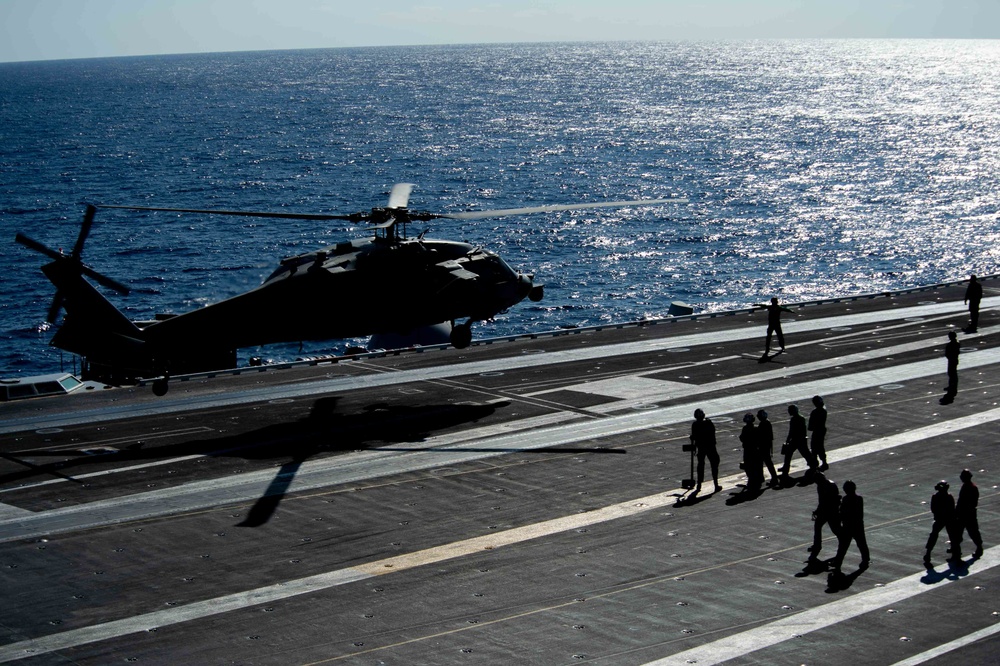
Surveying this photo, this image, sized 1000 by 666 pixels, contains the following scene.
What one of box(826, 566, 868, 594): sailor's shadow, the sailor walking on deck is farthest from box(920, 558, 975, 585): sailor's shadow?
the sailor walking on deck

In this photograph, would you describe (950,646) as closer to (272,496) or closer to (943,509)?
(943,509)

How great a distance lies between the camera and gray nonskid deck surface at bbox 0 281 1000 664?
56.5 ft

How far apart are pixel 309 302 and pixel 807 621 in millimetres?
16716

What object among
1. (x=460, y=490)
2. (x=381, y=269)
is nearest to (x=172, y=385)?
(x=381, y=269)

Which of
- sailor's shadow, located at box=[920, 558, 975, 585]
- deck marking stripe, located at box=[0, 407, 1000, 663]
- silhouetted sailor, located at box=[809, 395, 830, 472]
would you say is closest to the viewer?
deck marking stripe, located at box=[0, 407, 1000, 663]

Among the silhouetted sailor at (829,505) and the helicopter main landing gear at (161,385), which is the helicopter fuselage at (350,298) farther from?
the silhouetted sailor at (829,505)

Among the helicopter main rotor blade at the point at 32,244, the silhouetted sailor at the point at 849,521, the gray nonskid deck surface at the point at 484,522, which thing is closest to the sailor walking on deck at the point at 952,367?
the gray nonskid deck surface at the point at 484,522

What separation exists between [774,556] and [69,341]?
1798 centimetres

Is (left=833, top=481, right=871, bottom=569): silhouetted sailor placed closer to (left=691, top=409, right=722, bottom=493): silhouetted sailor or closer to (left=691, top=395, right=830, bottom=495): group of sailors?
(left=691, top=395, right=830, bottom=495): group of sailors

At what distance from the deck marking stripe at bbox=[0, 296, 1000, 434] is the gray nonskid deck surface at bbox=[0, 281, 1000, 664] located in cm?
20

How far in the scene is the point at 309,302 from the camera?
3012 cm

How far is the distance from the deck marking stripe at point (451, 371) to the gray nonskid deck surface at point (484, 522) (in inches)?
7.7

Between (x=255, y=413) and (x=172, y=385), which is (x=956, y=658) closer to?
(x=255, y=413)

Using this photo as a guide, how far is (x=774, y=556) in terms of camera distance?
20281 millimetres
